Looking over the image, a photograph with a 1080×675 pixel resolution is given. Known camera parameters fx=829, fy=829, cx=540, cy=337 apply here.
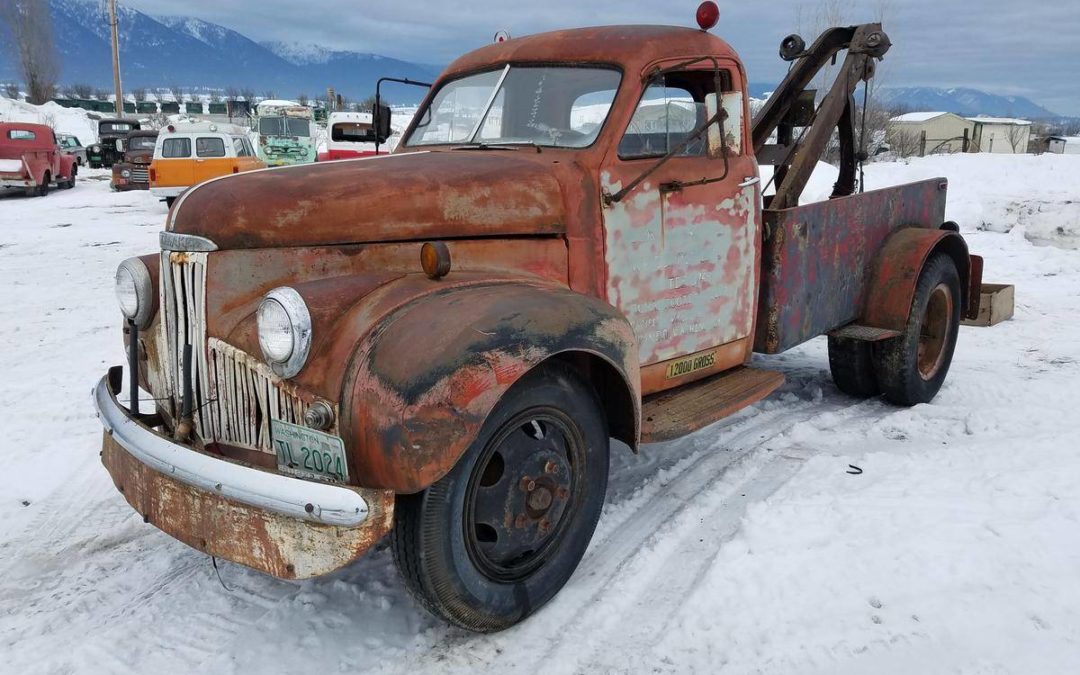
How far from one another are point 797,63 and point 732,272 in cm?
227

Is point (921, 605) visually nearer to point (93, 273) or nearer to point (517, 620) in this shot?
point (517, 620)

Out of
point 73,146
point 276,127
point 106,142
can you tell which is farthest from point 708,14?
point 73,146

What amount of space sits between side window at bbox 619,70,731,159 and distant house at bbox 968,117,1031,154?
45.5m

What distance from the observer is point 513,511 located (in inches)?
113

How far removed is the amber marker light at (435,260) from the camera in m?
2.85

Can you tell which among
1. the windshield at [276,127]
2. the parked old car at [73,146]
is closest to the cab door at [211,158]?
the windshield at [276,127]

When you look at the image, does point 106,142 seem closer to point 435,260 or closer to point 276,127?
point 276,127

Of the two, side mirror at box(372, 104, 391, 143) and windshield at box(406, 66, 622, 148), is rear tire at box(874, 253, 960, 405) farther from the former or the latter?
side mirror at box(372, 104, 391, 143)

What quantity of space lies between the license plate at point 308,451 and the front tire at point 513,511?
254 millimetres

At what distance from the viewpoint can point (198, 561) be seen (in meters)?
3.44

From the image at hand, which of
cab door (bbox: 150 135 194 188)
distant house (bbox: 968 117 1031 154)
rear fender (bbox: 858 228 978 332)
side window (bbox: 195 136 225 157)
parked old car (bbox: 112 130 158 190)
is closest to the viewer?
rear fender (bbox: 858 228 978 332)

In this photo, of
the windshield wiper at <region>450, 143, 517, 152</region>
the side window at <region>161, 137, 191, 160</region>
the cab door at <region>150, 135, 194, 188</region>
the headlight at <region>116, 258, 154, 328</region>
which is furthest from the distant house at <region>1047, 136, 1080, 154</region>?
the headlight at <region>116, 258, 154, 328</region>

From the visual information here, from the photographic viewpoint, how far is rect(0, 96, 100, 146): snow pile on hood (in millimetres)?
41375

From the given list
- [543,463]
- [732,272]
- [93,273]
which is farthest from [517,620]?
[93,273]
